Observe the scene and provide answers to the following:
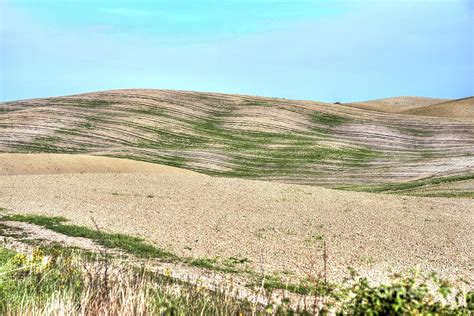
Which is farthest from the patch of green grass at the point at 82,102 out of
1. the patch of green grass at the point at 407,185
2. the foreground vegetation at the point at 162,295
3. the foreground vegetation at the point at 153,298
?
the foreground vegetation at the point at 153,298

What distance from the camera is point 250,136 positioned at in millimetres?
48500

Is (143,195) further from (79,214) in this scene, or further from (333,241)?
(333,241)

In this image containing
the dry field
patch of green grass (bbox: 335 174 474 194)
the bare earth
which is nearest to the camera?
the bare earth

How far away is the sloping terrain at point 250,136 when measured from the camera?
129 ft

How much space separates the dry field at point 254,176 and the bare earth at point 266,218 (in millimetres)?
62

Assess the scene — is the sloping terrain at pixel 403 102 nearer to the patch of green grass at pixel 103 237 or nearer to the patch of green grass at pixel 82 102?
the patch of green grass at pixel 82 102

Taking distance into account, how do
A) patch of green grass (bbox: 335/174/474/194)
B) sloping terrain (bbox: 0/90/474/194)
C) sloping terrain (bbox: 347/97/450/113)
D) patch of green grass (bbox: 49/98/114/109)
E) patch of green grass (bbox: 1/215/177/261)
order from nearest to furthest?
patch of green grass (bbox: 1/215/177/261) → patch of green grass (bbox: 335/174/474/194) → sloping terrain (bbox: 0/90/474/194) → patch of green grass (bbox: 49/98/114/109) → sloping terrain (bbox: 347/97/450/113)

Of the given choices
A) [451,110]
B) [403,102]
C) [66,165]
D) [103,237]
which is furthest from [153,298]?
[403,102]

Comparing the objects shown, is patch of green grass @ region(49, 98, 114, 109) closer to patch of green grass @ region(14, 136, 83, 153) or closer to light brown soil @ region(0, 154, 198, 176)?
patch of green grass @ region(14, 136, 83, 153)

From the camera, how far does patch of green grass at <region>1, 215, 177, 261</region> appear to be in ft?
52.9

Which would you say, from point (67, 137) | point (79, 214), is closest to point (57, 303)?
point (79, 214)

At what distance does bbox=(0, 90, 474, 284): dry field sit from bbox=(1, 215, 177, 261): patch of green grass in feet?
2.13

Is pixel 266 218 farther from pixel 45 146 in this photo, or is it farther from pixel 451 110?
pixel 451 110

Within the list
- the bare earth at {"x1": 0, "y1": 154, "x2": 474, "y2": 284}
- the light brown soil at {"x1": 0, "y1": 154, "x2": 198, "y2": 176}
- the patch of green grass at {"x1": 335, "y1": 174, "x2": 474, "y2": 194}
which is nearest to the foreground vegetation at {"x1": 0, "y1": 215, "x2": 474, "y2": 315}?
the bare earth at {"x1": 0, "y1": 154, "x2": 474, "y2": 284}
